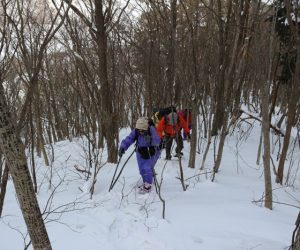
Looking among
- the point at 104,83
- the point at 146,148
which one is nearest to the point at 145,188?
the point at 146,148

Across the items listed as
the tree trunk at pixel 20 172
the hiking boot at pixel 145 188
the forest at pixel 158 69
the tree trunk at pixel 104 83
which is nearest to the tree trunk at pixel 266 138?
the forest at pixel 158 69

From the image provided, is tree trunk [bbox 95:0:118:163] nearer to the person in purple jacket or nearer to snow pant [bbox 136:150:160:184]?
the person in purple jacket

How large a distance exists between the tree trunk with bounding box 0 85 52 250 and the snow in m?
1.36

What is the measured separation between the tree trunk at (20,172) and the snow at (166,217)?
1361 mm

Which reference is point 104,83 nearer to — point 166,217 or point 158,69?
point 166,217

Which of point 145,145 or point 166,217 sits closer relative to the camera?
point 166,217

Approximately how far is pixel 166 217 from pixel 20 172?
2716 millimetres

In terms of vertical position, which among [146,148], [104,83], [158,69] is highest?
[158,69]

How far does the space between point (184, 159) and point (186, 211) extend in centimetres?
323

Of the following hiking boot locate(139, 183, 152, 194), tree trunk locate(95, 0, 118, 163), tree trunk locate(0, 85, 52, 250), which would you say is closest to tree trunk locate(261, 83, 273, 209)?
hiking boot locate(139, 183, 152, 194)

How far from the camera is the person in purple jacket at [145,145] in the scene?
569cm

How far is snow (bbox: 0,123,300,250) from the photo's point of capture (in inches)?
153

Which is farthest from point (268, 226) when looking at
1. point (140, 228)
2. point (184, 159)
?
point (184, 159)

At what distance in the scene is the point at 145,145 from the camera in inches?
227
